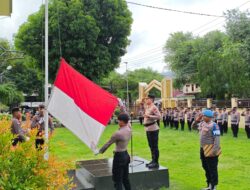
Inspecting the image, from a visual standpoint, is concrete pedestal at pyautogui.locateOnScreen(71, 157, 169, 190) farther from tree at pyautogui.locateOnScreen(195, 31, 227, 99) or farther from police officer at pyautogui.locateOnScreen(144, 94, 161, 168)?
tree at pyautogui.locateOnScreen(195, 31, 227, 99)

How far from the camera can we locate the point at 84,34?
2303 cm

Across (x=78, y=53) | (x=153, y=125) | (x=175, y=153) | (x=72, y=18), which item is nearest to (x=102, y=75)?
(x=78, y=53)

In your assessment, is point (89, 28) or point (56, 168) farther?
point (89, 28)

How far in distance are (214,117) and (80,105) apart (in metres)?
12.1

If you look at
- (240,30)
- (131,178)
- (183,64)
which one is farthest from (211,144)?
(183,64)

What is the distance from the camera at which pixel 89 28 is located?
22953mm

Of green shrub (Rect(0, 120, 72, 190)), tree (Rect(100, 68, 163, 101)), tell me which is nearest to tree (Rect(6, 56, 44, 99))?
tree (Rect(100, 68, 163, 101))

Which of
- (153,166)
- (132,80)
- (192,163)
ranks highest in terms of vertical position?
(132,80)

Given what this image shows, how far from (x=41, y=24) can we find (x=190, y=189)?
1913 centimetres

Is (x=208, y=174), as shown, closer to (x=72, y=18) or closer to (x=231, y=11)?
(x=231, y=11)

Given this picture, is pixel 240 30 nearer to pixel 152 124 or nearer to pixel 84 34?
pixel 84 34

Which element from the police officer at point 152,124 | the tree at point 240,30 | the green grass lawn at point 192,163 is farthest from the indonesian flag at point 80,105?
the tree at point 240,30

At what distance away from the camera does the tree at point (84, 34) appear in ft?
75.2

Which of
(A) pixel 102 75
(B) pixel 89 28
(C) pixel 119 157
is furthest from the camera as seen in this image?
(A) pixel 102 75
